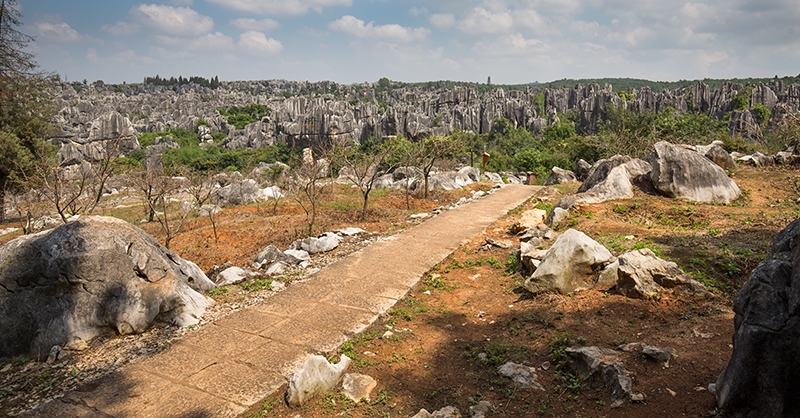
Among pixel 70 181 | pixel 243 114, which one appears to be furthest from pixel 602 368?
pixel 243 114

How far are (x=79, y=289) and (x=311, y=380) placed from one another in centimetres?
288

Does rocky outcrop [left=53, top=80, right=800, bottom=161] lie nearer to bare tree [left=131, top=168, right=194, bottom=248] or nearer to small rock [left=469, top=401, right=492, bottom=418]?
bare tree [left=131, top=168, right=194, bottom=248]

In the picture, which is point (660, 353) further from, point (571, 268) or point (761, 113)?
point (761, 113)

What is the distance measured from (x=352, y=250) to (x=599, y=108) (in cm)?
7271

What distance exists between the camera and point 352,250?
8836 millimetres

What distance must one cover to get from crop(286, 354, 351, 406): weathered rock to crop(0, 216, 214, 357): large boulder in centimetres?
216

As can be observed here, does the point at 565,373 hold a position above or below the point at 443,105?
below

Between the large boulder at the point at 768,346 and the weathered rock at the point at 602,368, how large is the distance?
0.65 metres

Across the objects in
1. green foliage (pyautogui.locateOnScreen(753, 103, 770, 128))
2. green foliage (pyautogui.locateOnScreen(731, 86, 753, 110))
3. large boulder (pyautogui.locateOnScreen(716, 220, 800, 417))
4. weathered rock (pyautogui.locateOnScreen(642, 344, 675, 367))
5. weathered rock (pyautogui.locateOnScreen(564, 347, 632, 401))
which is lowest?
weathered rock (pyautogui.locateOnScreen(564, 347, 632, 401))

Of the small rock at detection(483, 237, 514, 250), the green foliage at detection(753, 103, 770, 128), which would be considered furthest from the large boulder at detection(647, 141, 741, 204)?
the green foliage at detection(753, 103, 770, 128)

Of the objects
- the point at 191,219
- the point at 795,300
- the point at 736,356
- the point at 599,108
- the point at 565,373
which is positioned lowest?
the point at 191,219

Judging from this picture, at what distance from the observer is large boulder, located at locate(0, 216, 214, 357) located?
4727mm

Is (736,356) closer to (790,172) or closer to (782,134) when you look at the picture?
(790,172)

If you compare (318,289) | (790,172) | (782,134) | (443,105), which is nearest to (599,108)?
(443,105)
